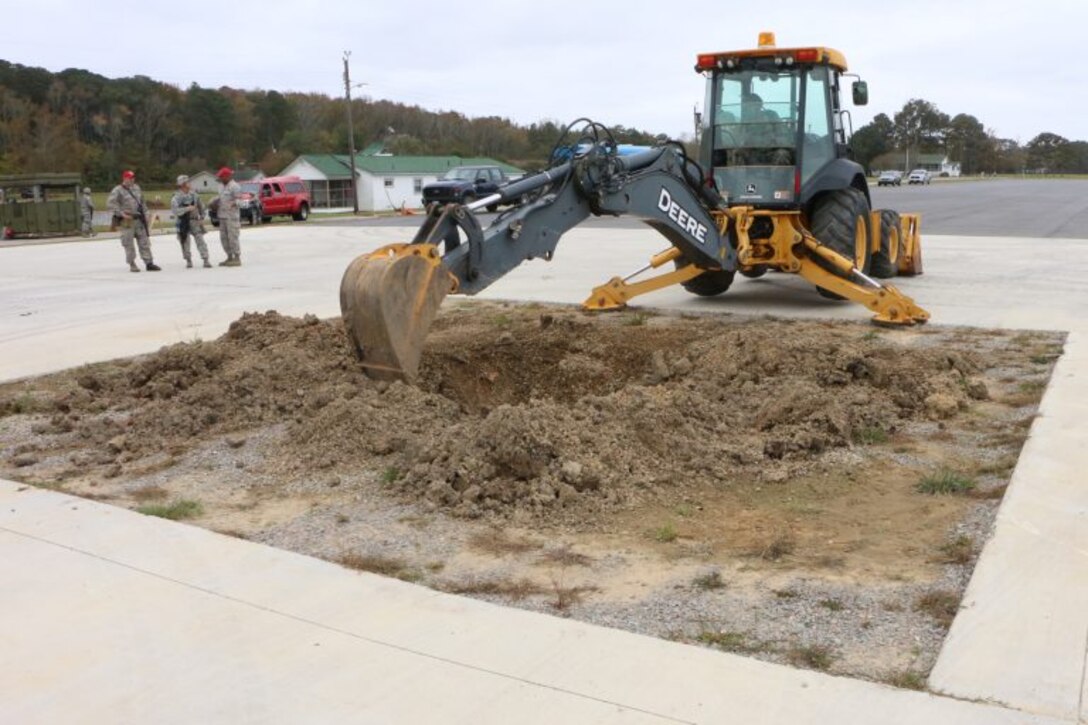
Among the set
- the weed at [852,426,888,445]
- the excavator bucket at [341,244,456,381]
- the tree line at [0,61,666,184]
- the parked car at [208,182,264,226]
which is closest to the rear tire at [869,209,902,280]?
the weed at [852,426,888,445]

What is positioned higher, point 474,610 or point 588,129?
point 588,129

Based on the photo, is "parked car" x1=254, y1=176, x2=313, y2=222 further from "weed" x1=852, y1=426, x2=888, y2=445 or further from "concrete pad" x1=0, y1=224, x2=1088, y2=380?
"weed" x1=852, y1=426, x2=888, y2=445

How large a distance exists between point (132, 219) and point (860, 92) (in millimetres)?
12431

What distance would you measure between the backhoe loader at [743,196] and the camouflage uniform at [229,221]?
933 centimetres

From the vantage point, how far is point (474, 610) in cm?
394

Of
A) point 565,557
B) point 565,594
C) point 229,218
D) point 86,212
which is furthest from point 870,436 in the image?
point 86,212

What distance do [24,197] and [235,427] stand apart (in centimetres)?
3016

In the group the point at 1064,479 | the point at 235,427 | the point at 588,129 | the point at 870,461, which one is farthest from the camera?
the point at 588,129

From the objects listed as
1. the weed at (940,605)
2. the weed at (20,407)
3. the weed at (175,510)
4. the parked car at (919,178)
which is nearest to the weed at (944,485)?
the weed at (940,605)

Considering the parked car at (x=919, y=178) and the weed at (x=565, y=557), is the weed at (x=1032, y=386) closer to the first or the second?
the weed at (x=565, y=557)

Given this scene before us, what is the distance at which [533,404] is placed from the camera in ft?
19.9

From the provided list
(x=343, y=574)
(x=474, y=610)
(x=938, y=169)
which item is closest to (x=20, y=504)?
(x=343, y=574)

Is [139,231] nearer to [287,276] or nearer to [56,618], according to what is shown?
[287,276]

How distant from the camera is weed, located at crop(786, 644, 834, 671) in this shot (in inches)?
136
